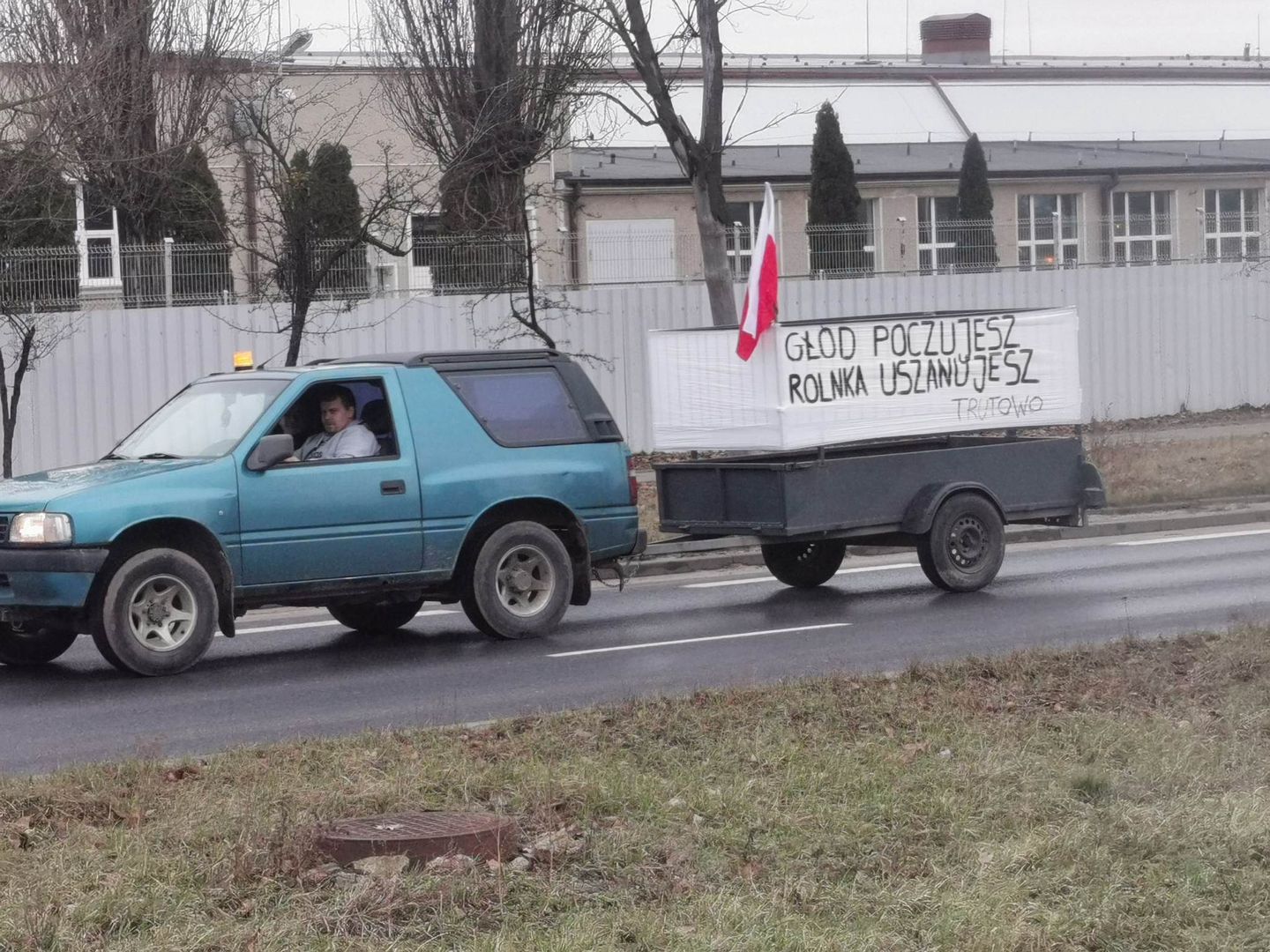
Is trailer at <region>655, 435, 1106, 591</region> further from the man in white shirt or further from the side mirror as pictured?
the side mirror

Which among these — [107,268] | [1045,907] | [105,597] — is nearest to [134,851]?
[1045,907]

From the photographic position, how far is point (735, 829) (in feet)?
19.8

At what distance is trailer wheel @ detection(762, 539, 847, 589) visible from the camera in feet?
46.8

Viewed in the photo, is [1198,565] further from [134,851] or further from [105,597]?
[134,851]

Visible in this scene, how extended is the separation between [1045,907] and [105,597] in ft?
20.9

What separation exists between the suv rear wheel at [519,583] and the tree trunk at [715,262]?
8973mm

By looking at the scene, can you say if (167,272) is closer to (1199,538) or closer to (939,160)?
(1199,538)

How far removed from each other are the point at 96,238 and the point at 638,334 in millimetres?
11653

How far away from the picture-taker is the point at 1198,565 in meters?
14.8

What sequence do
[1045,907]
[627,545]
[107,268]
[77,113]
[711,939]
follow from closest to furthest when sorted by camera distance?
[711,939] → [1045,907] → [627,545] → [77,113] → [107,268]

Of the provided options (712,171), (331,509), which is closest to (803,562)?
(331,509)

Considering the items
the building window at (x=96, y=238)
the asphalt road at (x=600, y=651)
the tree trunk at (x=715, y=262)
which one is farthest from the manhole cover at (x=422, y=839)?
the building window at (x=96, y=238)

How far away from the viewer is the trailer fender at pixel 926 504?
13.1m

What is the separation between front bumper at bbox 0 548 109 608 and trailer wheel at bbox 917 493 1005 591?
20.5 ft
